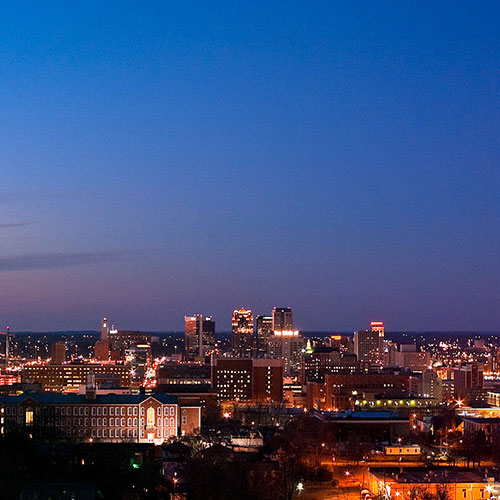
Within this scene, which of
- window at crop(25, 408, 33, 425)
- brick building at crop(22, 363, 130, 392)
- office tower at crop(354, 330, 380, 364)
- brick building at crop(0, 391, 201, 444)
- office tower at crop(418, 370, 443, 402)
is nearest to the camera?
brick building at crop(0, 391, 201, 444)

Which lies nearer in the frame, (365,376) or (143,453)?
(143,453)

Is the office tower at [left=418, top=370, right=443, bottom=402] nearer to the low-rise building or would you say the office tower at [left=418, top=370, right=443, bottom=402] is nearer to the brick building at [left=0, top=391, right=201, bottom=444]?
the brick building at [left=0, top=391, right=201, bottom=444]

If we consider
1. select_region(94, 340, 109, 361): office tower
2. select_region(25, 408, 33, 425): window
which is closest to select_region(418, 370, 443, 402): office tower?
select_region(25, 408, 33, 425): window

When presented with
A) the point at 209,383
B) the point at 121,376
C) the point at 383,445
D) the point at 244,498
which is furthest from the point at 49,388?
the point at 244,498

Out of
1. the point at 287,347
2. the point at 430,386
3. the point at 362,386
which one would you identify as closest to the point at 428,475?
the point at 362,386

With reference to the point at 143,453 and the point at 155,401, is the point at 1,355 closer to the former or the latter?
the point at 155,401

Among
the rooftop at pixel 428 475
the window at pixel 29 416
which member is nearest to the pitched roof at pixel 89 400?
the window at pixel 29 416

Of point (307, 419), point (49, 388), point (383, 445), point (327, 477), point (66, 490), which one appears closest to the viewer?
point (66, 490)
